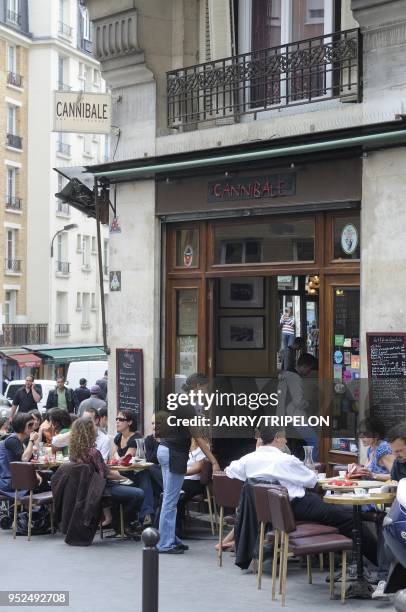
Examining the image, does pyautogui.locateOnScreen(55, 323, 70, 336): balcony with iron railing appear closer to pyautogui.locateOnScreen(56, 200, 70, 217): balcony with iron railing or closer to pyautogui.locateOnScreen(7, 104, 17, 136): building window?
pyautogui.locateOnScreen(56, 200, 70, 217): balcony with iron railing

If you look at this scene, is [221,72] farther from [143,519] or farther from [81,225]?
[81,225]

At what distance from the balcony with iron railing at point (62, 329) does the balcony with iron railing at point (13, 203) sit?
5.94 meters

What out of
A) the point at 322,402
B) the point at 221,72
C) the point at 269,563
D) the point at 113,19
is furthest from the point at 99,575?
the point at 113,19

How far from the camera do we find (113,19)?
16.7 metres

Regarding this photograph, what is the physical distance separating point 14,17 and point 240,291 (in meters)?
45.1

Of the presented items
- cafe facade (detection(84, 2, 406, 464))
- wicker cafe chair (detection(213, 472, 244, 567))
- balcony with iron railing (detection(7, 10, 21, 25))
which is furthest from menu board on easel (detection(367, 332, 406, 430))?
balcony with iron railing (detection(7, 10, 21, 25))

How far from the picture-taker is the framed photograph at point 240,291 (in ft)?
52.7

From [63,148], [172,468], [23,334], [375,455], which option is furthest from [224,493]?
[63,148]

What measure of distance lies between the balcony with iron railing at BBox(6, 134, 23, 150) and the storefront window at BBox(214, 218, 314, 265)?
42.7m

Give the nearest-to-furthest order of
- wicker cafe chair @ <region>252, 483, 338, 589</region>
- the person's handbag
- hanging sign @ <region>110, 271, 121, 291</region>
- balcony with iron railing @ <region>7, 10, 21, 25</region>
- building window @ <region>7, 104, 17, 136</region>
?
1. wicker cafe chair @ <region>252, 483, 338, 589</region>
2. the person's handbag
3. hanging sign @ <region>110, 271, 121, 291</region>
4. building window @ <region>7, 104, 17, 136</region>
5. balcony with iron railing @ <region>7, 10, 21, 25</region>

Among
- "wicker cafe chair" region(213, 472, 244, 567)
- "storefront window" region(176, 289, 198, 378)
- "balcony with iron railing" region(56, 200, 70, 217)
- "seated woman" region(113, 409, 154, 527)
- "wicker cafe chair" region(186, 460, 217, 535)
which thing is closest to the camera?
"wicker cafe chair" region(213, 472, 244, 567)

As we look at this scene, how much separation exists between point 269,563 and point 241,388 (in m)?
4.34

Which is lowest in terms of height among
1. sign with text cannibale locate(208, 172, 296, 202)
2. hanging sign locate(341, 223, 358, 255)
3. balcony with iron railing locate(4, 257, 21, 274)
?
hanging sign locate(341, 223, 358, 255)

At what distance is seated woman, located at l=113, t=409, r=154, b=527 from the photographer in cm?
1443
